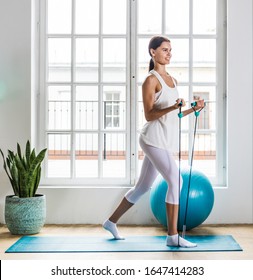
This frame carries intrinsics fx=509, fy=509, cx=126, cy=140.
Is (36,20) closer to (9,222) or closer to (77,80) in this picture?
(77,80)

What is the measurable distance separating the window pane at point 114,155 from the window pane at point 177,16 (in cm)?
115

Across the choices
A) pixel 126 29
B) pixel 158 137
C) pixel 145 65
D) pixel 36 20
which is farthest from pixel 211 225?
pixel 36 20

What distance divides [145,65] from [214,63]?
26.4 inches

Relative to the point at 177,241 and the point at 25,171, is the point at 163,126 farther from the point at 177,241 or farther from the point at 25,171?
the point at 25,171

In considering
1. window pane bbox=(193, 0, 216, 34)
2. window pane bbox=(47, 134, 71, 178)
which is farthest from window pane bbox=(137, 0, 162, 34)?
window pane bbox=(47, 134, 71, 178)

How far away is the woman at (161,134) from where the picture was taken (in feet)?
12.3

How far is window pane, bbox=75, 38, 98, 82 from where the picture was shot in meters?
4.95

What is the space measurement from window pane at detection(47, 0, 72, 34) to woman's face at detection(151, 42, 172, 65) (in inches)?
53.8

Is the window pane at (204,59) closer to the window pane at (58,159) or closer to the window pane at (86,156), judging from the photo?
the window pane at (86,156)

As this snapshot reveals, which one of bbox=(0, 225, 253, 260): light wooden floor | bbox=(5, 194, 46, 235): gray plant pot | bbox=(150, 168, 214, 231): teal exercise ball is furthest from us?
bbox=(5, 194, 46, 235): gray plant pot

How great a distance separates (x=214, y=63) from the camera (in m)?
4.94

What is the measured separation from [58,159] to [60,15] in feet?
4.60

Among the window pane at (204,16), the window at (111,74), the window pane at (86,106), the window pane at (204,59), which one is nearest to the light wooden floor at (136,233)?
the window at (111,74)

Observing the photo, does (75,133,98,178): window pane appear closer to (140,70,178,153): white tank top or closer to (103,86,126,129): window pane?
(103,86,126,129): window pane
